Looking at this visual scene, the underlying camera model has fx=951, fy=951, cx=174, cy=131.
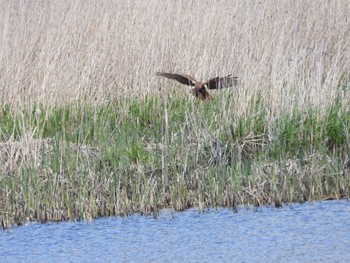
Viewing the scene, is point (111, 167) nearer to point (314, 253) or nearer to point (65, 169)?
point (65, 169)

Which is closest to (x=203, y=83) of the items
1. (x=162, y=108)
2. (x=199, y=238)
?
(x=162, y=108)

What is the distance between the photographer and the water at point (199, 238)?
4852mm

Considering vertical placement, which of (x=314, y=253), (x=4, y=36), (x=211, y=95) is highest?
(x=4, y=36)

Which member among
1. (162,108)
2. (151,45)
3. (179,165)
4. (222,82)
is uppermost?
(151,45)

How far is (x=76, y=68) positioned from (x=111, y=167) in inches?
75.9

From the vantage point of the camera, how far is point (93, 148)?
20.8 ft

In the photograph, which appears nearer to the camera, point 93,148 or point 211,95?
point 93,148

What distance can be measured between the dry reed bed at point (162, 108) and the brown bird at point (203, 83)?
0.32 ft

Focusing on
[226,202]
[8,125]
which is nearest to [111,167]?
[226,202]

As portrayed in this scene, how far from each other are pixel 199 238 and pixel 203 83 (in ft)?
6.78

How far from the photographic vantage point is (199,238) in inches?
203

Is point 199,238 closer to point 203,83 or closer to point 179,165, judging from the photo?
point 179,165

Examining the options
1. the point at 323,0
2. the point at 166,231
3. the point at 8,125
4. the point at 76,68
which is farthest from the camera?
the point at 323,0

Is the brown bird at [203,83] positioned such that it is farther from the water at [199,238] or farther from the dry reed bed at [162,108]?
the water at [199,238]
